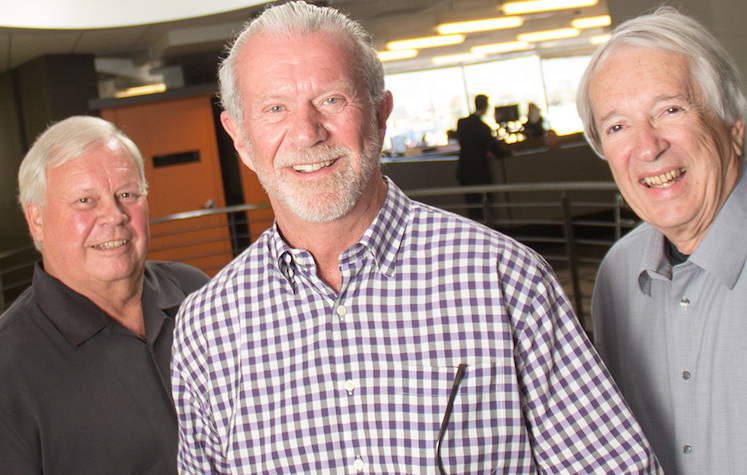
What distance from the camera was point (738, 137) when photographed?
4.78 feet

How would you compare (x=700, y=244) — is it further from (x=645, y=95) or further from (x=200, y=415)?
(x=200, y=415)

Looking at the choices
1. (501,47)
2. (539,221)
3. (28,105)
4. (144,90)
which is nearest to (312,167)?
(539,221)

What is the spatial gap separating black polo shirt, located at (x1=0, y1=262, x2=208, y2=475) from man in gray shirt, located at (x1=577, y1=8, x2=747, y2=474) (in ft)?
3.87

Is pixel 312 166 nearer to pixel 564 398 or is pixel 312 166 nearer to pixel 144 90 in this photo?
pixel 564 398

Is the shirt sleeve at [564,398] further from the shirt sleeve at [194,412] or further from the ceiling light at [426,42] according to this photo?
the ceiling light at [426,42]

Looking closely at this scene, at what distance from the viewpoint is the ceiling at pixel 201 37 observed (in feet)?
22.1

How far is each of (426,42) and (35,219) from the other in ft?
18.5

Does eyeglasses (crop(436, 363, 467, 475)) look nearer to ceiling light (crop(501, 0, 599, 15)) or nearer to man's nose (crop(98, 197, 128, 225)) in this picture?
man's nose (crop(98, 197, 128, 225))

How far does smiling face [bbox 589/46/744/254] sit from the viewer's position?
4.55ft

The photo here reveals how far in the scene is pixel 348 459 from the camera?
1.27 metres

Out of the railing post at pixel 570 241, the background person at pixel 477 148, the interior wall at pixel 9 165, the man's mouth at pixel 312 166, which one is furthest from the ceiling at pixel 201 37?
the man's mouth at pixel 312 166

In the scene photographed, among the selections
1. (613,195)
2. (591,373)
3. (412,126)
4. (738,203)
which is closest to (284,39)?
(591,373)

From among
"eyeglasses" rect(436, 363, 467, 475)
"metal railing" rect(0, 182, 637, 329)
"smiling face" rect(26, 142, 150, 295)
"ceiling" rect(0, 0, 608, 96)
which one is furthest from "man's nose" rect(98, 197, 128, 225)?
"ceiling" rect(0, 0, 608, 96)

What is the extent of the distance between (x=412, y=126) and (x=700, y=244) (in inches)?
239
